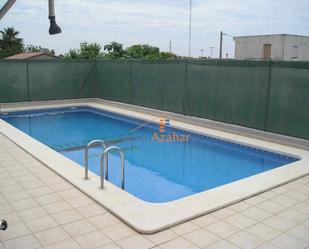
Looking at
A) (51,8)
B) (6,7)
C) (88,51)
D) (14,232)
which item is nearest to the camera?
(6,7)

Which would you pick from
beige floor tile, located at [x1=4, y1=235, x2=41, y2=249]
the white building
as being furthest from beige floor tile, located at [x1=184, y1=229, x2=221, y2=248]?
the white building

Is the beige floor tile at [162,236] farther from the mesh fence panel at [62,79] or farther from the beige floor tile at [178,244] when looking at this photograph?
the mesh fence panel at [62,79]

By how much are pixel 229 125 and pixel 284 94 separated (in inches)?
70.9

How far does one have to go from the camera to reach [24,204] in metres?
4.40

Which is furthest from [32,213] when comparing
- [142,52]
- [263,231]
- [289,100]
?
[142,52]

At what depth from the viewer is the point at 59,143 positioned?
364 inches

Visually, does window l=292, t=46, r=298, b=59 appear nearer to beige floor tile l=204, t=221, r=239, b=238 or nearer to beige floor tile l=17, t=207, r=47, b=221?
beige floor tile l=204, t=221, r=239, b=238

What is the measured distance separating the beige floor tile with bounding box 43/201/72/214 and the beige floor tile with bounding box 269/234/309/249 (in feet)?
7.83

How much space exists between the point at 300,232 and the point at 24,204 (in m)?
3.23

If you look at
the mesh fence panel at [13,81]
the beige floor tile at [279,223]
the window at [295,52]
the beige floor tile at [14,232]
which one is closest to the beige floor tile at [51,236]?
the beige floor tile at [14,232]

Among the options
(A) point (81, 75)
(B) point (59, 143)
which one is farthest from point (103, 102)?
(B) point (59, 143)

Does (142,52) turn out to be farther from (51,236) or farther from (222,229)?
(51,236)

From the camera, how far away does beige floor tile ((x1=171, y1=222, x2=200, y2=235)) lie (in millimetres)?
3824

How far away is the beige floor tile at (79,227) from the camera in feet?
12.3
